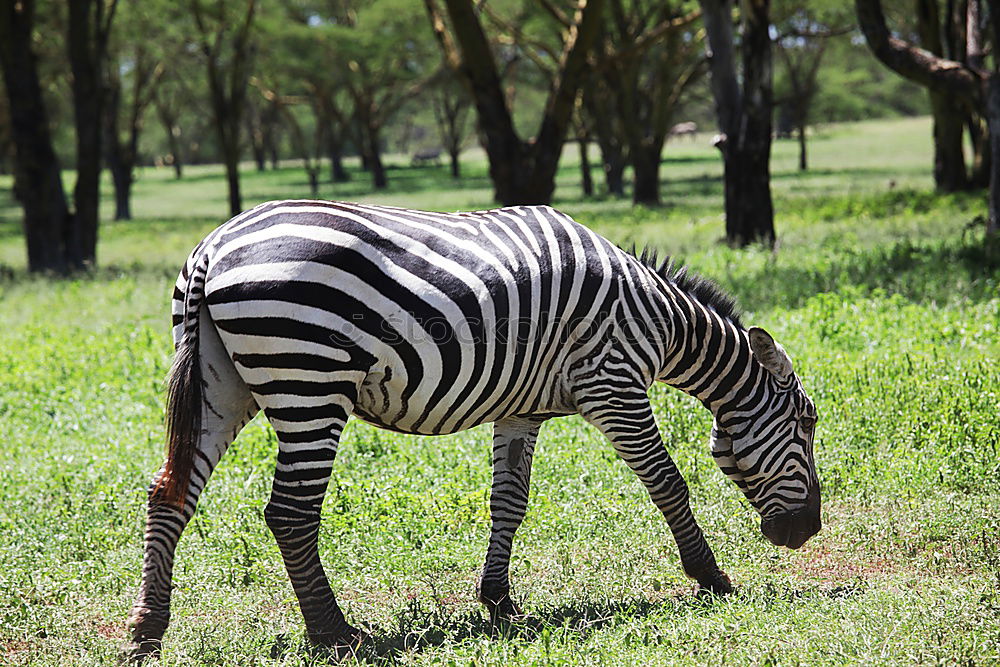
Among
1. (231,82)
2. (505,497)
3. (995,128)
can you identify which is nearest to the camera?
(505,497)

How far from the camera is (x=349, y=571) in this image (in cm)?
481

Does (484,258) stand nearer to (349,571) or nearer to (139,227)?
(349,571)

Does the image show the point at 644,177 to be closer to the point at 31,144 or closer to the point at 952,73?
the point at 952,73

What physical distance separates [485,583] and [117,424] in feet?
12.3

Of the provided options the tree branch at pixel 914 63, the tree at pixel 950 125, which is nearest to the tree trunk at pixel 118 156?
the tree at pixel 950 125

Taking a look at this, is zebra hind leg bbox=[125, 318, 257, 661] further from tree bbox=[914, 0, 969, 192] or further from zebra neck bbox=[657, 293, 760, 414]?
tree bbox=[914, 0, 969, 192]

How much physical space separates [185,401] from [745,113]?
11547 millimetres

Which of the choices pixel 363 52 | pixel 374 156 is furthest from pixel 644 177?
pixel 374 156

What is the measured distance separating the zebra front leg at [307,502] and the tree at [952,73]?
8.86m

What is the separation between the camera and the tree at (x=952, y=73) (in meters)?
10.3

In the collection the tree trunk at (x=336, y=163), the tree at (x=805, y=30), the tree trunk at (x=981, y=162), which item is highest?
the tree at (x=805, y=30)

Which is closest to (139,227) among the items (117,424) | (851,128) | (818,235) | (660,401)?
(818,235)

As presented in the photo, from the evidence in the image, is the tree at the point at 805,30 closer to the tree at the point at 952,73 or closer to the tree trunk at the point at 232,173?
the tree trunk at the point at 232,173

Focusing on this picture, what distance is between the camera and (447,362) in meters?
4.01
